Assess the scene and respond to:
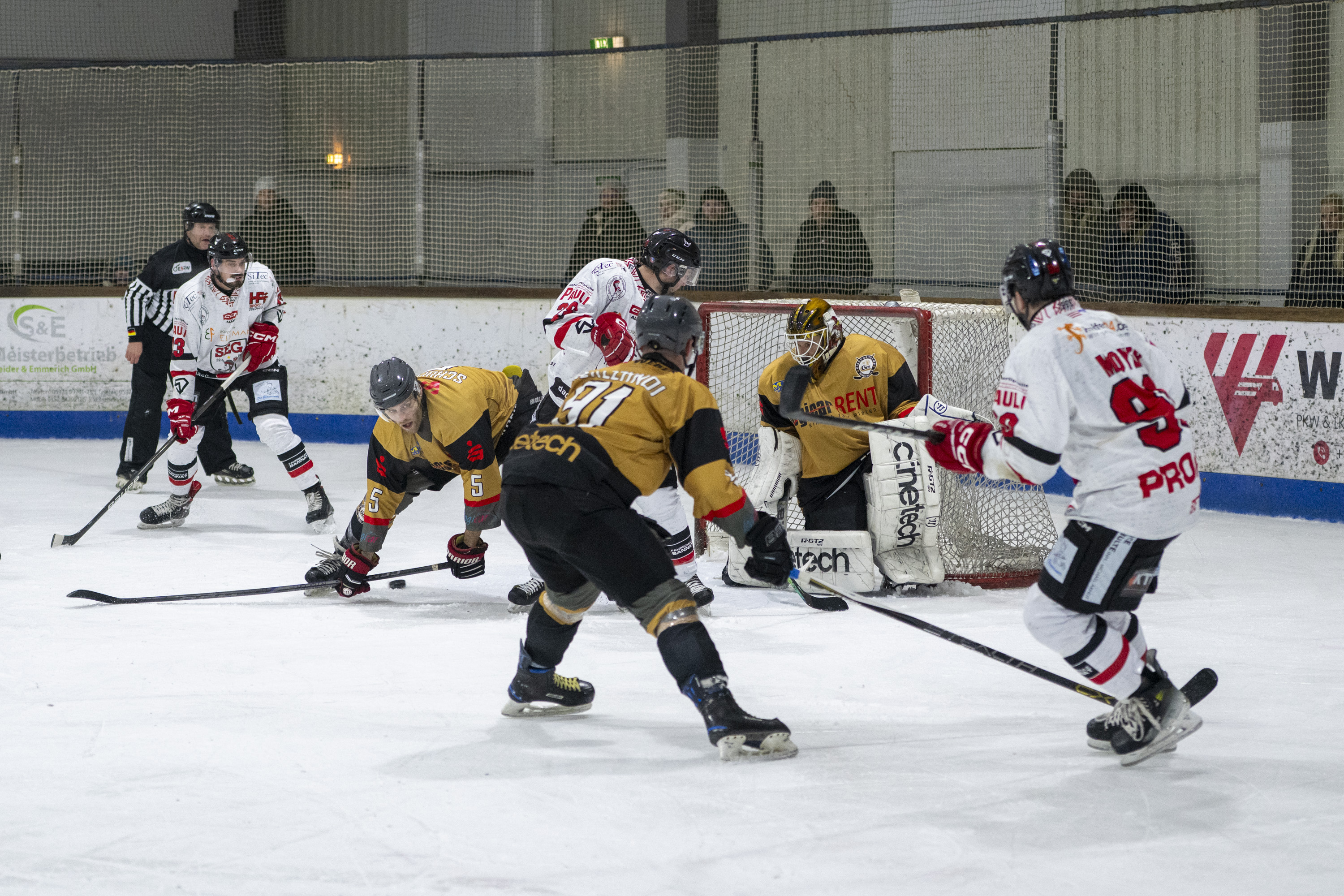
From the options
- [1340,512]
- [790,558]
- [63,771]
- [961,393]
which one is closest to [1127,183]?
[1340,512]

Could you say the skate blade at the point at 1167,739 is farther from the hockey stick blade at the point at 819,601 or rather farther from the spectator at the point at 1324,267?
the spectator at the point at 1324,267

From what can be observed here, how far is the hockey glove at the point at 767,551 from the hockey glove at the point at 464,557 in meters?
1.54

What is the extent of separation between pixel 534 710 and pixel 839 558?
1505 mm

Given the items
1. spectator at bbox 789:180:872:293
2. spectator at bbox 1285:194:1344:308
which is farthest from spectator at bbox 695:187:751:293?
spectator at bbox 1285:194:1344:308

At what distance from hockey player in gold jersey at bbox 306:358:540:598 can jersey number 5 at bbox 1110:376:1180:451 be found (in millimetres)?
1898

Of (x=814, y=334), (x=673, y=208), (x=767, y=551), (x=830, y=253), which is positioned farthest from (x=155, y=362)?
(x=767, y=551)

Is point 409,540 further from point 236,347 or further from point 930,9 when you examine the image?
point 930,9

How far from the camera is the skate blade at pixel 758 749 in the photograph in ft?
9.18

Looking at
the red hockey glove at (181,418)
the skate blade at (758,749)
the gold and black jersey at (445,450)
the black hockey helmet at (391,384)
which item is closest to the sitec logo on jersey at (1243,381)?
the gold and black jersey at (445,450)

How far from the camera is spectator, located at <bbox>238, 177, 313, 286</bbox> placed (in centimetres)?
829

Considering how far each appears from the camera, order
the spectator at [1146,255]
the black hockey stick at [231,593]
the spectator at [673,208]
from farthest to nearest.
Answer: the spectator at [673,208], the spectator at [1146,255], the black hockey stick at [231,593]

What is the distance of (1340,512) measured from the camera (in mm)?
5734

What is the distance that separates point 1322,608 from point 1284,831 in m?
2.05

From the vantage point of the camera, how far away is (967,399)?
16.3ft
